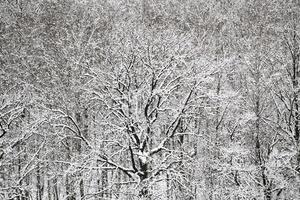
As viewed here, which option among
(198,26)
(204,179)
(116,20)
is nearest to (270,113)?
(204,179)

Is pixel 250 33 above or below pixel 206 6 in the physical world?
below

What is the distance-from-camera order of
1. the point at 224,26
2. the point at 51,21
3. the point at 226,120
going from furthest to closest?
the point at 224,26
the point at 226,120
the point at 51,21

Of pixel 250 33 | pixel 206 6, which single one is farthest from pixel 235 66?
pixel 206 6

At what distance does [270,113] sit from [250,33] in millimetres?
6075

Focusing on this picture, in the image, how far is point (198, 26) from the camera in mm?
23000

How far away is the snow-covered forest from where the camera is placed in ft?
48.7

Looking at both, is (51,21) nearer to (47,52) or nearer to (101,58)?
(47,52)

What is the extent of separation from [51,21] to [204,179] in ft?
38.8

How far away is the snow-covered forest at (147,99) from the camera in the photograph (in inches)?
585

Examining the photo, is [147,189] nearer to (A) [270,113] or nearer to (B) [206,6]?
(A) [270,113]

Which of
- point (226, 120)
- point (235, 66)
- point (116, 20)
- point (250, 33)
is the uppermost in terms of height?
point (116, 20)

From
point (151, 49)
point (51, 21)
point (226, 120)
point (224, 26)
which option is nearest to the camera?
point (151, 49)

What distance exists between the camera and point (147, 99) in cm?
1548

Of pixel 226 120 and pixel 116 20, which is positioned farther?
pixel 116 20
